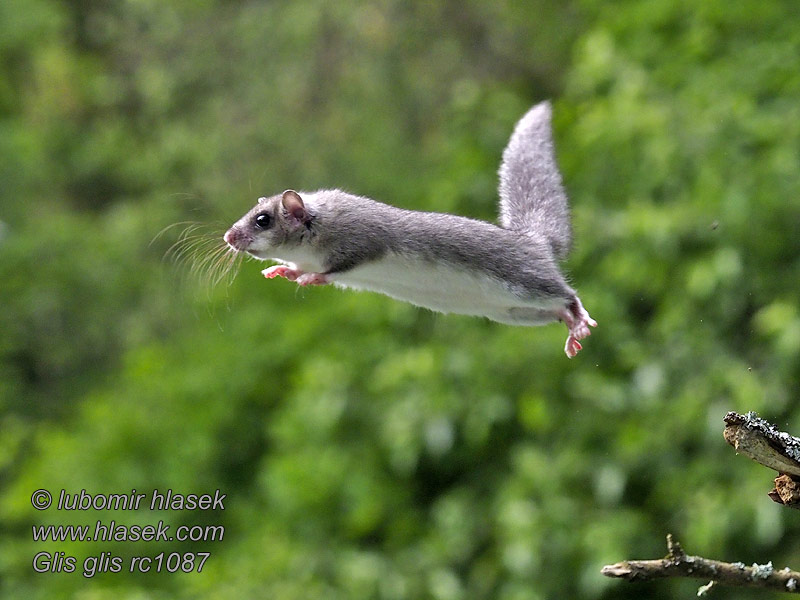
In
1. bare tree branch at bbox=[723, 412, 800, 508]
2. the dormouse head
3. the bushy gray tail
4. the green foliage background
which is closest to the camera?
bare tree branch at bbox=[723, 412, 800, 508]

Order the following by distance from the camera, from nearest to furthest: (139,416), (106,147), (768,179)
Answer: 1. (768,179)
2. (139,416)
3. (106,147)

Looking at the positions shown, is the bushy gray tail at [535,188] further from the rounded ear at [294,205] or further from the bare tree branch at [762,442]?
the bare tree branch at [762,442]

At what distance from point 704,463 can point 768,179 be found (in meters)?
1.15

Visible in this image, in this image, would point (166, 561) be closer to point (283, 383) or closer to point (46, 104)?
point (283, 383)

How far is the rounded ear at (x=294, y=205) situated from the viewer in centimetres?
232

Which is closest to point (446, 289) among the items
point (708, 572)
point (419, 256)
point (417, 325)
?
point (419, 256)

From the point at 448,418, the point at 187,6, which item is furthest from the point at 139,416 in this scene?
the point at 187,6

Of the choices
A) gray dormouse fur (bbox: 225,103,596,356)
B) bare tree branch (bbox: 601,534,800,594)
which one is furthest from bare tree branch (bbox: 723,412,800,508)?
gray dormouse fur (bbox: 225,103,596,356)

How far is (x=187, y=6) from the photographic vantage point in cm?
772

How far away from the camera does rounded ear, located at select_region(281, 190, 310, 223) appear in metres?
2.32

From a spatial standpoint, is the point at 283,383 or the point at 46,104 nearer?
the point at 283,383

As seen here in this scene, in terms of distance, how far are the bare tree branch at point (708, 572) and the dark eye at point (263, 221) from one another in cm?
108

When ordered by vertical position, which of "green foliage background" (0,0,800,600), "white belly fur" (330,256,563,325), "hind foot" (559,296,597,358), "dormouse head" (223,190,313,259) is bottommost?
"hind foot" (559,296,597,358)

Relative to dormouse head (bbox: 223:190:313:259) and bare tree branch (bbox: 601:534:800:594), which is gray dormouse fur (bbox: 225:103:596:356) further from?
bare tree branch (bbox: 601:534:800:594)
